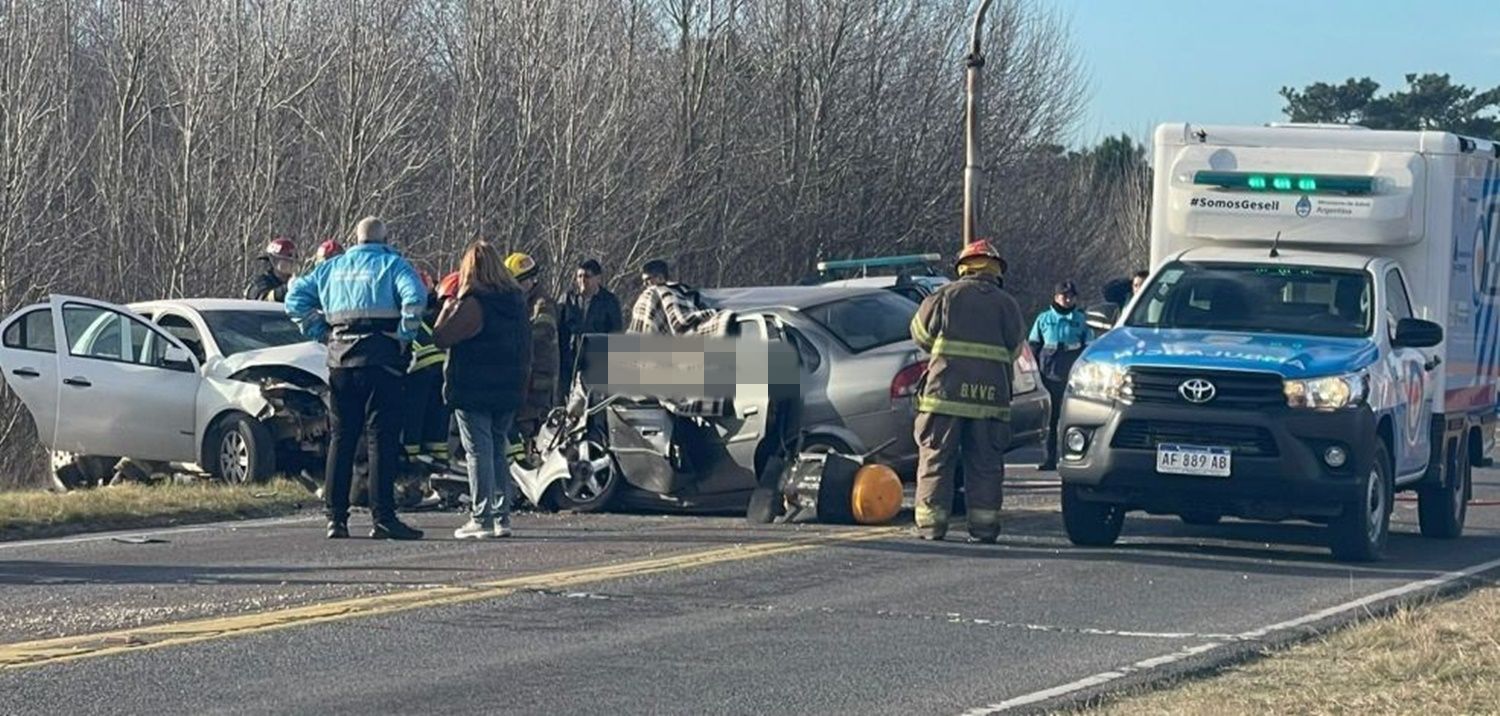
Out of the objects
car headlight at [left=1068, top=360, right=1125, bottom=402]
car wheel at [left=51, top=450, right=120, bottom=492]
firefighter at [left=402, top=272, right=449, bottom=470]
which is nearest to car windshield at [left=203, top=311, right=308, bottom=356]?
car wheel at [left=51, top=450, right=120, bottom=492]

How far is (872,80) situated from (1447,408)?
29.8 metres

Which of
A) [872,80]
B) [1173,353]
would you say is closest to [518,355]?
[1173,353]

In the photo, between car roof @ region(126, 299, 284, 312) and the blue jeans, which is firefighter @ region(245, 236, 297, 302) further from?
the blue jeans

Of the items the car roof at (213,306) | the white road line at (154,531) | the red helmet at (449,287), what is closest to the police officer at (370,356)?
the red helmet at (449,287)

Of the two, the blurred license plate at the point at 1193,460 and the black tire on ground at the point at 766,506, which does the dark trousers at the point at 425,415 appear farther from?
the blurred license plate at the point at 1193,460

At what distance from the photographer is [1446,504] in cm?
1470

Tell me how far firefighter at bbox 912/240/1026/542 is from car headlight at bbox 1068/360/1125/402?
41 cm

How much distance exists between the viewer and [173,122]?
31922 mm

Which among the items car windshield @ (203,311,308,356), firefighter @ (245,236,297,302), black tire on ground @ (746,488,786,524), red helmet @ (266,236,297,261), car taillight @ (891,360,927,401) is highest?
red helmet @ (266,236,297,261)

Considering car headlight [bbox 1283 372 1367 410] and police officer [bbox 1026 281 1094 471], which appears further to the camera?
police officer [bbox 1026 281 1094 471]

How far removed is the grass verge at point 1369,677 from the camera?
7941 millimetres

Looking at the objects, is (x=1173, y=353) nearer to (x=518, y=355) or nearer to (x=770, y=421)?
(x=770, y=421)

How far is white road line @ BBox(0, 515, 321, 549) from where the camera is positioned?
510 inches

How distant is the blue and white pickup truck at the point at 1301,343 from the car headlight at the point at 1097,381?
→ 0.04 feet
